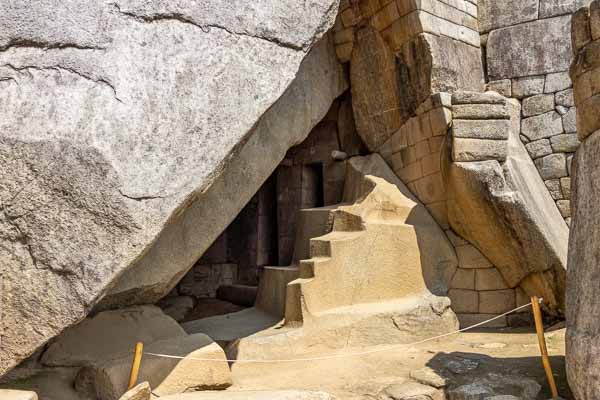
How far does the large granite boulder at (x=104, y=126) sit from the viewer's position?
328 centimetres

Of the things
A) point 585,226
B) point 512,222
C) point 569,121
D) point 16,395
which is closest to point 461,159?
point 512,222

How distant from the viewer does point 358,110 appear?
709 centimetres

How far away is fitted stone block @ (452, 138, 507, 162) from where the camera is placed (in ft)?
18.4

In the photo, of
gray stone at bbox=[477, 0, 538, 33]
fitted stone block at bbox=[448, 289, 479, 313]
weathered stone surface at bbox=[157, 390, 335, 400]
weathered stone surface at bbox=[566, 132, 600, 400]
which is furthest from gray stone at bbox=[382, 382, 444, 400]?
gray stone at bbox=[477, 0, 538, 33]

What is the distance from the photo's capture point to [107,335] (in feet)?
13.8

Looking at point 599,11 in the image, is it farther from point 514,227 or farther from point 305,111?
point 305,111

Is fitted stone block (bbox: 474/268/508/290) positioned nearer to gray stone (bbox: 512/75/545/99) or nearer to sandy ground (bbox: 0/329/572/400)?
sandy ground (bbox: 0/329/572/400)

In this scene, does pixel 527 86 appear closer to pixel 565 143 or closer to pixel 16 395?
pixel 565 143

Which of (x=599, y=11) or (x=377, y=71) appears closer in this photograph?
(x=599, y=11)

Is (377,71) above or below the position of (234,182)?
above

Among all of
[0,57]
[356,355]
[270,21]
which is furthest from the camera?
[356,355]

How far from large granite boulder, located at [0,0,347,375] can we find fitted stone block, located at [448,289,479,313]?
334 cm

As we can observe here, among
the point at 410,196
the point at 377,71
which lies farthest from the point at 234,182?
the point at 377,71

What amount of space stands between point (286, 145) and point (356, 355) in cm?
238
